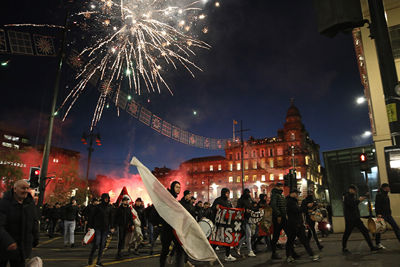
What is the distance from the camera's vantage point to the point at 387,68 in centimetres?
309

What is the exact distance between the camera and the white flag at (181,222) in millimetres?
5113

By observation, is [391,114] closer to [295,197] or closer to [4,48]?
[295,197]

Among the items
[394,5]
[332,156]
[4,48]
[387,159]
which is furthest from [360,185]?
[4,48]

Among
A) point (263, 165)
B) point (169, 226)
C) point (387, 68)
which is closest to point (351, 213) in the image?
point (169, 226)

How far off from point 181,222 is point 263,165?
76.7 m

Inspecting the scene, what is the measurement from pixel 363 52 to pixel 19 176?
4208 centimetres

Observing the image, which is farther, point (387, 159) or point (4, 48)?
point (4, 48)

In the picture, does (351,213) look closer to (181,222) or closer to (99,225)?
(181,222)

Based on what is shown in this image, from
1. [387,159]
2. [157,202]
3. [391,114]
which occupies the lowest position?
[157,202]

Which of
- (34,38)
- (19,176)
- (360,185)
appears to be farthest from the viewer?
(19,176)

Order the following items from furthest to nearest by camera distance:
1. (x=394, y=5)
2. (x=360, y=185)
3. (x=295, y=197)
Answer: (x=360, y=185) < (x=394, y=5) < (x=295, y=197)

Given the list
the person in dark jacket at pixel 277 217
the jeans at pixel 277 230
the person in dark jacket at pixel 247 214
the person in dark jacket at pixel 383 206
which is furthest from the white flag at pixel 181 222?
the person in dark jacket at pixel 383 206

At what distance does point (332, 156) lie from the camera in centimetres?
1909

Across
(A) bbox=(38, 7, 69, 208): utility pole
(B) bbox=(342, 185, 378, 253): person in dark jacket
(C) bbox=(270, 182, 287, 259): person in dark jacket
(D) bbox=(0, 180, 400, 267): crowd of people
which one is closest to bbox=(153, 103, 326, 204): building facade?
(A) bbox=(38, 7, 69, 208): utility pole
